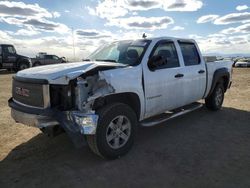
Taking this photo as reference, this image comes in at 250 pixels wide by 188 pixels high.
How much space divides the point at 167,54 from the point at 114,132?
2.11m

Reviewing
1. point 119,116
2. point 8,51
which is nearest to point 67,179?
point 119,116

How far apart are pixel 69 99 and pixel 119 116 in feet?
2.72

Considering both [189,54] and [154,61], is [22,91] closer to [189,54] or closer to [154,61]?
[154,61]

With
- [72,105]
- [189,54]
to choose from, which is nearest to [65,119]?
[72,105]

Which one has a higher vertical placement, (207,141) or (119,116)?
(119,116)

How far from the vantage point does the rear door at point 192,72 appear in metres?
→ 5.96

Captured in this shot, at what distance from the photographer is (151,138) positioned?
5.42 m

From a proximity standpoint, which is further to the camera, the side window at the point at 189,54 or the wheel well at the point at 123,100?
the side window at the point at 189,54

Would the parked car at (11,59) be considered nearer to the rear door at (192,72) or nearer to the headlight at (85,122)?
the rear door at (192,72)

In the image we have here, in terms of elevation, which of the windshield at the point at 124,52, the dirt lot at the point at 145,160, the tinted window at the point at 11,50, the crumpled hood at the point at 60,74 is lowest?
the dirt lot at the point at 145,160

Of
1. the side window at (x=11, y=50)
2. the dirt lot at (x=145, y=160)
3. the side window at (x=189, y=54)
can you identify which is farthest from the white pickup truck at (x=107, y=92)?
the side window at (x=11, y=50)

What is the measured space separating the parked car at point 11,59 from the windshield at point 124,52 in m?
19.2

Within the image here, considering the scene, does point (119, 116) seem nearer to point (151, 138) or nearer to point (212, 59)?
point (151, 138)

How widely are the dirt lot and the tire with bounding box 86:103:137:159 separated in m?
0.18
